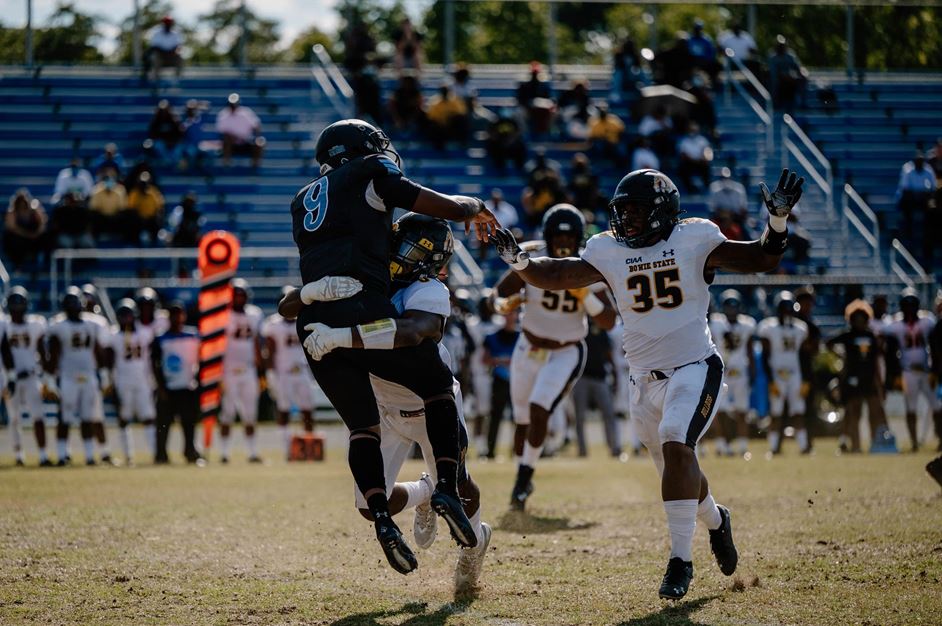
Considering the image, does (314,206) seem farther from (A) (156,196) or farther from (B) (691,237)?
(A) (156,196)

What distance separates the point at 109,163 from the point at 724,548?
1747cm

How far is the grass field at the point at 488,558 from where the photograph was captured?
6262 mm

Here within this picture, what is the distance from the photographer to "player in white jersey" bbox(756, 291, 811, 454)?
60.7 ft

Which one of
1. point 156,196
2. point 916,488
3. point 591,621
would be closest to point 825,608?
point 591,621

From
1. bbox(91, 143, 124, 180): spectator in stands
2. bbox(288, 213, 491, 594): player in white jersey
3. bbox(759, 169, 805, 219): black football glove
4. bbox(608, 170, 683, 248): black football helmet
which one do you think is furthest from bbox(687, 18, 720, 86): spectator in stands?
bbox(288, 213, 491, 594): player in white jersey

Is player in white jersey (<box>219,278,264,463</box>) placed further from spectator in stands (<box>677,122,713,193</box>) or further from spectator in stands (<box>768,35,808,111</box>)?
spectator in stands (<box>768,35,808,111</box>)

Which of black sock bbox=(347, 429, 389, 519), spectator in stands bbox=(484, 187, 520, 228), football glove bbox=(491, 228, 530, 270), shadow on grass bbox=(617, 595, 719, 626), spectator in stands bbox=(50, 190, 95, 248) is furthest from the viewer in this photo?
spectator in stands bbox=(484, 187, 520, 228)

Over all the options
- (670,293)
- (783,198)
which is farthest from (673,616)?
(783,198)

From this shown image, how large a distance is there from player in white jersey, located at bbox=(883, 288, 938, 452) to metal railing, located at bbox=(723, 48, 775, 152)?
7.11 m

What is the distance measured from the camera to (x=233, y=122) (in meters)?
25.0

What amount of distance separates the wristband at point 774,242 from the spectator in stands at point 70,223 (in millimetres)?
16844

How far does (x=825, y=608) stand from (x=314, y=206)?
300 centimetres

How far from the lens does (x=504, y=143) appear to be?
25.5m

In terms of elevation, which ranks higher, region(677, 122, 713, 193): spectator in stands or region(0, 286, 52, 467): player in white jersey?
region(677, 122, 713, 193): spectator in stands
